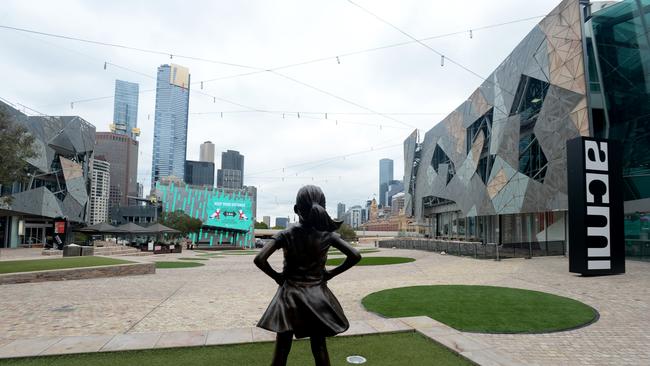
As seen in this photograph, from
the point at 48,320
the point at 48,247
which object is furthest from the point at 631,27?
the point at 48,247

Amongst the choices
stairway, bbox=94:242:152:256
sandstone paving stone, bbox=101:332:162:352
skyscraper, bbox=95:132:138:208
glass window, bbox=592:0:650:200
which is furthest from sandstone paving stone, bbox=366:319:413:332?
skyscraper, bbox=95:132:138:208

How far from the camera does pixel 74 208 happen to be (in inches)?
1831

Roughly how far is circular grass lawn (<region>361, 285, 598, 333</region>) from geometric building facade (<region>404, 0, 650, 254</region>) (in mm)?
16205

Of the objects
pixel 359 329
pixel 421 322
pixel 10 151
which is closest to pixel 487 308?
pixel 421 322

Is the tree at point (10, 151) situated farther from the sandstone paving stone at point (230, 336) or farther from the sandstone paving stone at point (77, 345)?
the sandstone paving stone at point (230, 336)

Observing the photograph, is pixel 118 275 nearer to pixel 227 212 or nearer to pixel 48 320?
pixel 48 320

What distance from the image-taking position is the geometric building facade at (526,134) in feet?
74.3

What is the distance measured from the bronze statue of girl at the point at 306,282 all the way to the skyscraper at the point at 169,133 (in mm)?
56170

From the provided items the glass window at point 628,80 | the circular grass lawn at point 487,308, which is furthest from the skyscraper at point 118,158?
the circular grass lawn at point 487,308

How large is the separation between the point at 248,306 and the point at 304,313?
620 cm

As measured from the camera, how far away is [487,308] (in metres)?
8.45

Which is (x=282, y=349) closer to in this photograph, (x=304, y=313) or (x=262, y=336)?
(x=304, y=313)

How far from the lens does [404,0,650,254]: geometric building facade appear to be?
22.6m

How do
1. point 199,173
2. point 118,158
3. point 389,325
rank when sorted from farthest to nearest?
point 199,173, point 118,158, point 389,325
